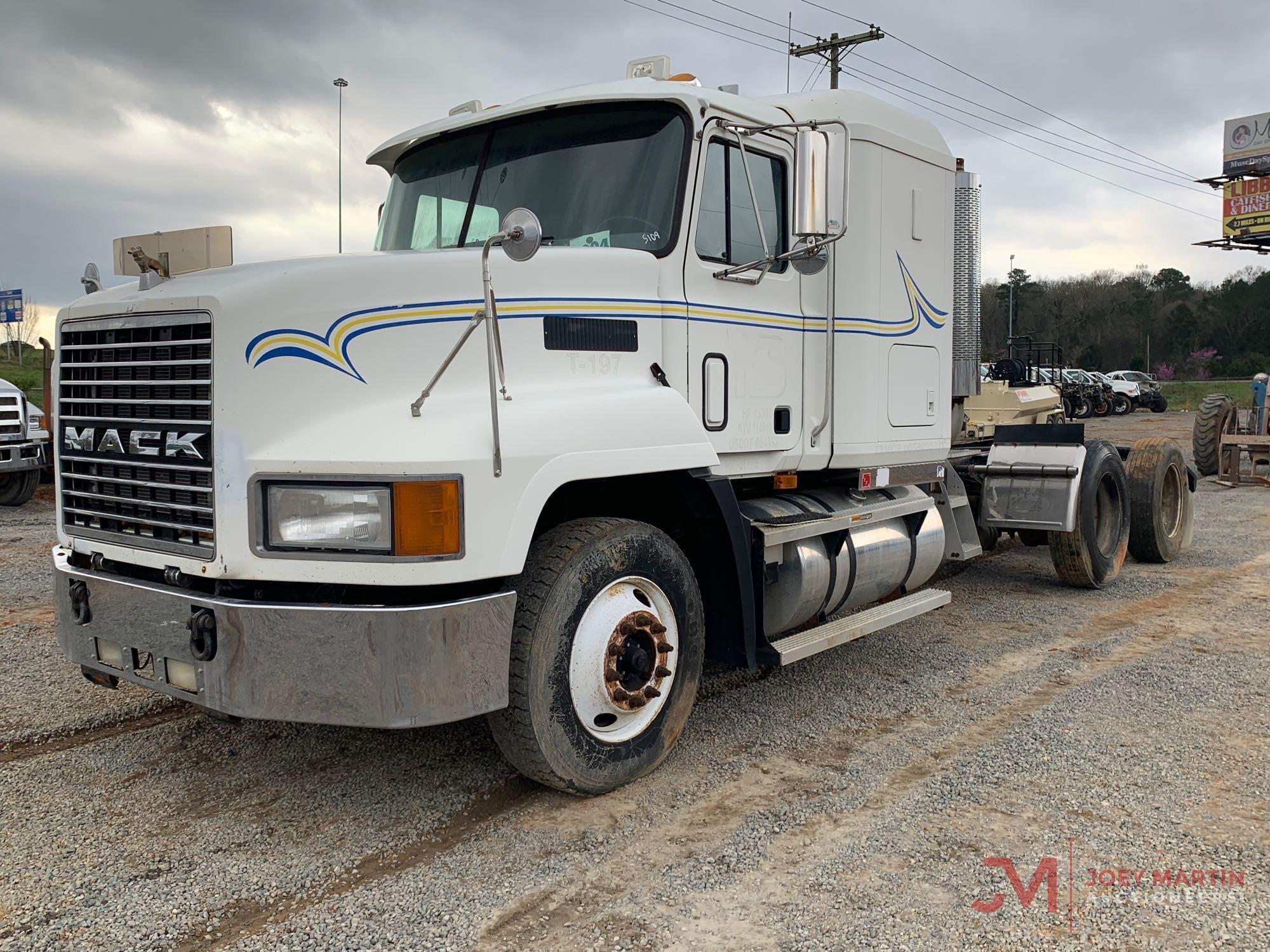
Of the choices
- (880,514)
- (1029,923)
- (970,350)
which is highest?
(970,350)

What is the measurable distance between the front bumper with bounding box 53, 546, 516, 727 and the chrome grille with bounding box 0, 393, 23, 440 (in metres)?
10.9

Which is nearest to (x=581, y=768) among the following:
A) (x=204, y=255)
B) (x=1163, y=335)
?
(x=204, y=255)

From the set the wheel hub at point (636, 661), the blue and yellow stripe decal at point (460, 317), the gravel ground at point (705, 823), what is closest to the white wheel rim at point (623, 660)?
the wheel hub at point (636, 661)

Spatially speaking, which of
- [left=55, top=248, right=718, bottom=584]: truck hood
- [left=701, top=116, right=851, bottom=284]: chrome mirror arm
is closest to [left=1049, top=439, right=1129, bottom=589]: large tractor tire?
[left=701, top=116, right=851, bottom=284]: chrome mirror arm

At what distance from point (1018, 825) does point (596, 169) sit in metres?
3.16

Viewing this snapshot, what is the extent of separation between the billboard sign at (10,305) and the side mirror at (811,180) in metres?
30.1

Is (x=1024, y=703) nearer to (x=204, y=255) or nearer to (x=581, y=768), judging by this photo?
(x=581, y=768)

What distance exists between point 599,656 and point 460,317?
1370 millimetres

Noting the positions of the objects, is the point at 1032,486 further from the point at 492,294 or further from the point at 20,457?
the point at 20,457

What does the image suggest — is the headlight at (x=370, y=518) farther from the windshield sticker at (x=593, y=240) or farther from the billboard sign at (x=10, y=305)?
the billboard sign at (x=10, y=305)

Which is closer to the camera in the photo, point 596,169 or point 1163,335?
point 596,169

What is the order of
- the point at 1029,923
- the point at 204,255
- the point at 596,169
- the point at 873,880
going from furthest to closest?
the point at 596,169, the point at 204,255, the point at 873,880, the point at 1029,923

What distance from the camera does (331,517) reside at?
10.8 feet

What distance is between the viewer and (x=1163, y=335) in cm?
7181
